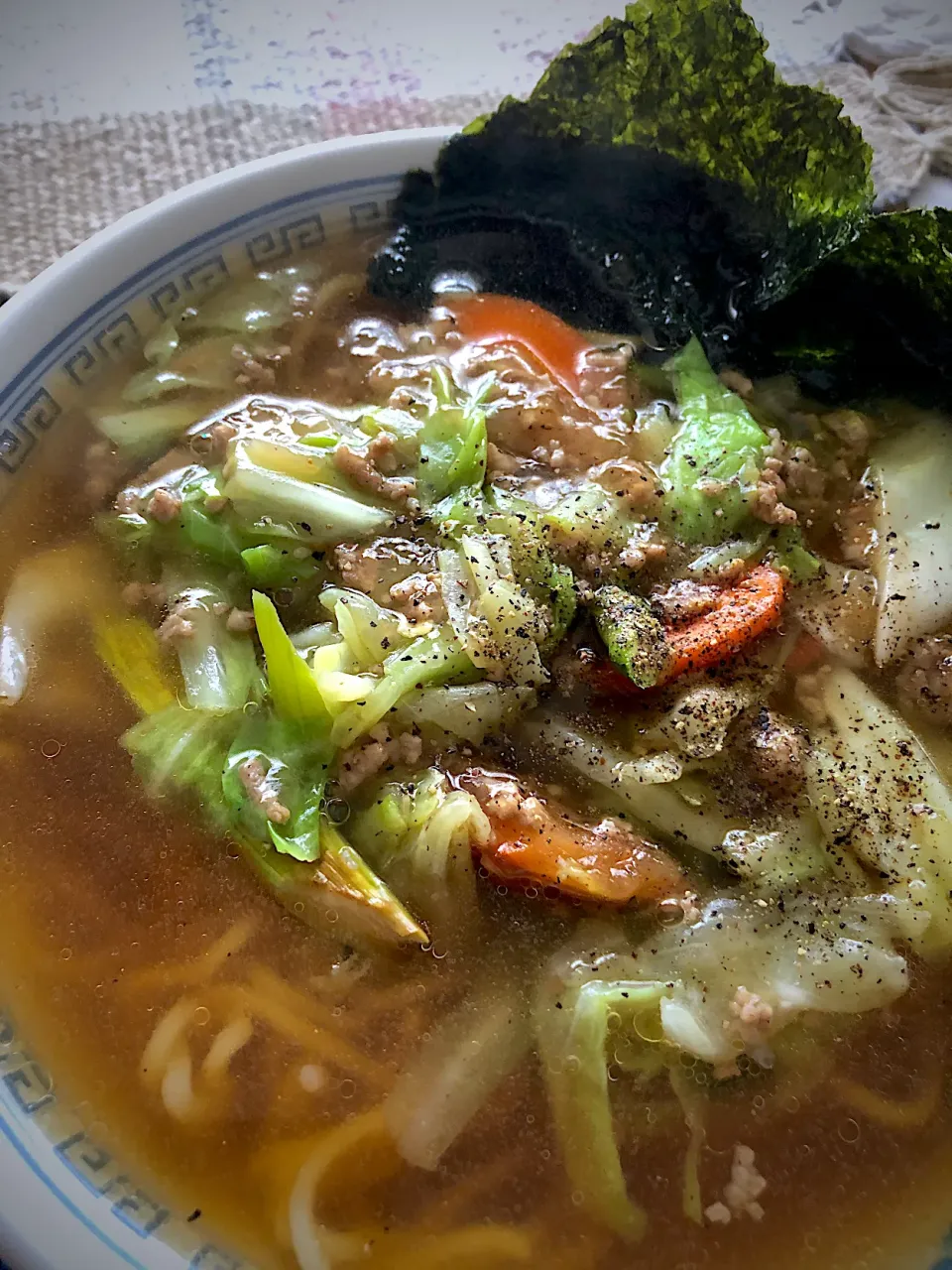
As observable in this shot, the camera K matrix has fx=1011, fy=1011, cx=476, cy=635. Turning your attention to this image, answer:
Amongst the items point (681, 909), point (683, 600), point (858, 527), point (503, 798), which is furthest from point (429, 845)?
point (858, 527)

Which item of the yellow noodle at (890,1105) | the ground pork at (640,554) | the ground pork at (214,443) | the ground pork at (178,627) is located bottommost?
the yellow noodle at (890,1105)

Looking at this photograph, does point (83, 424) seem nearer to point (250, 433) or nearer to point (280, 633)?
point (250, 433)

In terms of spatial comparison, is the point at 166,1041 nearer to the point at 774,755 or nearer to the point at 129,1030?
the point at 129,1030

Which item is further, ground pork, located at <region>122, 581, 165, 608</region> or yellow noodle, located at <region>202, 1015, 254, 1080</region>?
ground pork, located at <region>122, 581, 165, 608</region>

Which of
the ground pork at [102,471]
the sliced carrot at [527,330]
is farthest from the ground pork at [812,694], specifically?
the ground pork at [102,471]

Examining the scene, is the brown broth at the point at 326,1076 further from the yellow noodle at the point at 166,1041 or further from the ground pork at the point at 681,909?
the ground pork at the point at 681,909

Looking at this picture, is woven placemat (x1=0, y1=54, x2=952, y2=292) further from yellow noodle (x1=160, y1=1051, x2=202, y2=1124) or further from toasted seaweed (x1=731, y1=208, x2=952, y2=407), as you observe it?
yellow noodle (x1=160, y1=1051, x2=202, y2=1124)

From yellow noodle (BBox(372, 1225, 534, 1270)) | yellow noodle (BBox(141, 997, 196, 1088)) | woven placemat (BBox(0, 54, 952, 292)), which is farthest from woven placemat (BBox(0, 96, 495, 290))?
yellow noodle (BBox(372, 1225, 534, 1270))

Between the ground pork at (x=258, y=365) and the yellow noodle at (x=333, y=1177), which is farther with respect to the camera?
the ground pork at (x=258, y=365)
